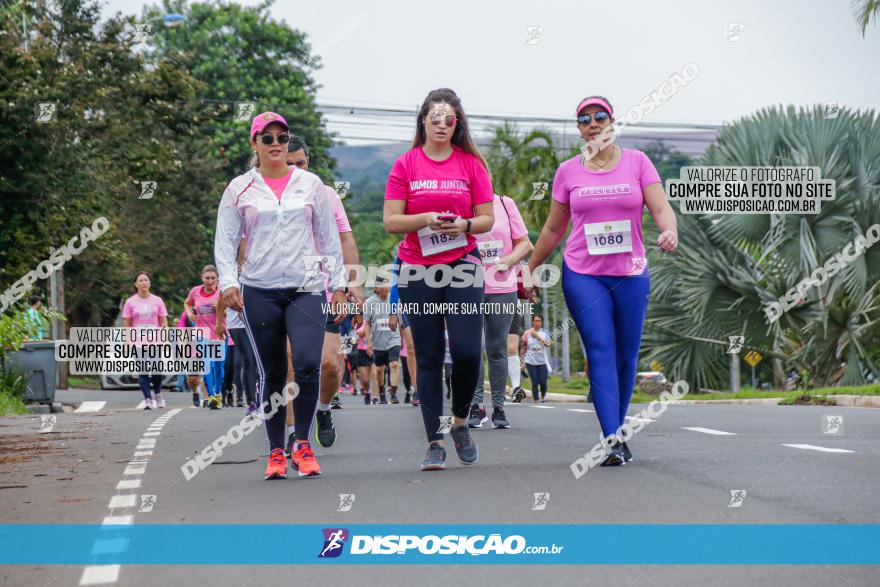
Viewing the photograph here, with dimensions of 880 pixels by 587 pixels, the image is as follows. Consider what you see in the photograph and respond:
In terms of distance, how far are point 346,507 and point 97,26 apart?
28.5m

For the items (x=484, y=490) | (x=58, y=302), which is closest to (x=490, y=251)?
(x=484, y=490)

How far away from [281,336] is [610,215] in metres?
2.09

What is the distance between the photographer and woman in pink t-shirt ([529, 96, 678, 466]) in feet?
27.3

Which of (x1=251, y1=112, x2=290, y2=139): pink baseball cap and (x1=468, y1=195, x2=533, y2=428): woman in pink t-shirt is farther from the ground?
(x1=251, y1=112, x2=290, y2=139): pink baseball cap

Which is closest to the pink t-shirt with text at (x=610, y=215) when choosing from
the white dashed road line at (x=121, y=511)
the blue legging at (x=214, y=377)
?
the white dashed road line at (x=121, y=511)

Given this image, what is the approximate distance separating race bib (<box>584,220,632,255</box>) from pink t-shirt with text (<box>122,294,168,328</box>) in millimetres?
12212

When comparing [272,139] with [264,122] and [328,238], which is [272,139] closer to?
[264,122]

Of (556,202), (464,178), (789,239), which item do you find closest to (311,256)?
(464,178)

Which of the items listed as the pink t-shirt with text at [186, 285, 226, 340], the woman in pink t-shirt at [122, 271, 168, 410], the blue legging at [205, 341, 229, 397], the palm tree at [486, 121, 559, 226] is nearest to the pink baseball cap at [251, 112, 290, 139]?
the pink t-shirt with text at [186, 285, 226, 340]

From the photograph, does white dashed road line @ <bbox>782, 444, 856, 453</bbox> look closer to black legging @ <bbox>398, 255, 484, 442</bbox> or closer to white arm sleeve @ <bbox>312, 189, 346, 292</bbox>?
black legging @ <bbox>398, 255, 484, 442</bbox>

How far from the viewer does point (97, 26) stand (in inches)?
1294

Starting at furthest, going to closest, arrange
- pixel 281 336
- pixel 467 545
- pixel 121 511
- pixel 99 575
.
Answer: pixel 281 336
pixel 121 511
pixel 467 545
pixel 99 575

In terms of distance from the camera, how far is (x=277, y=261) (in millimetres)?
7824

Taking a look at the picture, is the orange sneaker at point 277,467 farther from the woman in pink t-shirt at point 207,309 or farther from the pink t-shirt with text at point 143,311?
the pink t-shirt with text at point 143,311
